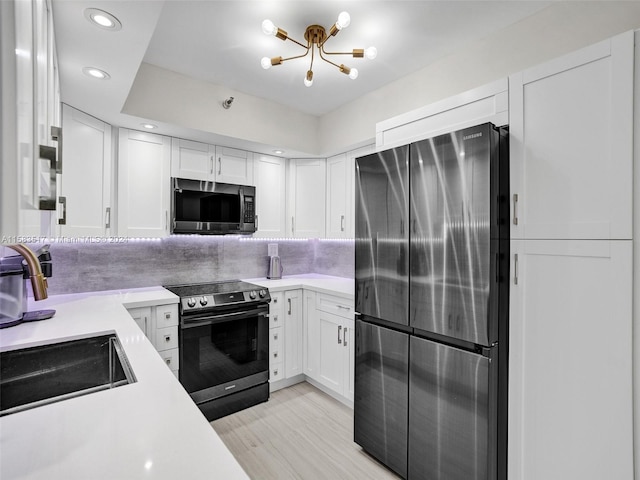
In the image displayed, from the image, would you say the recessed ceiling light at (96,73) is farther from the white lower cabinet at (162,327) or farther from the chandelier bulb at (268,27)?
the white lower cabinet at (162,327)

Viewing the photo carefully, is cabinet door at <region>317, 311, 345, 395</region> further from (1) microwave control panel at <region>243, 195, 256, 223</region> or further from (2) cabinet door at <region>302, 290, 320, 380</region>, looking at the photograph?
(1) microwave control panel at <region>243, 195, 256, 223</region>

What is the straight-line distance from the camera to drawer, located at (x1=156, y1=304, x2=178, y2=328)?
244 cm

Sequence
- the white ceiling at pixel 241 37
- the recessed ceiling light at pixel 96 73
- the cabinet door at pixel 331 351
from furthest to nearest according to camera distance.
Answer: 1. the cabinet door at pixel 331 351
2. the recessed ceiling light at pixel 96 73
3. the white ceiling at pixel 241 37

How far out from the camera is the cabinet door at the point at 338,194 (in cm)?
330

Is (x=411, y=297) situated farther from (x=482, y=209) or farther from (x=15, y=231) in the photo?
(x=15, y=231)

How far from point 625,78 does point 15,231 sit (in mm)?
1944

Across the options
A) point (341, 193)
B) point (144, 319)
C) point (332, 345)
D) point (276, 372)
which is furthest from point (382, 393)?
point (341, 193)

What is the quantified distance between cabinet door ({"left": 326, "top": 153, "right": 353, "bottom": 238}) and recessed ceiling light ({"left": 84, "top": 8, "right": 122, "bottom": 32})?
224cm

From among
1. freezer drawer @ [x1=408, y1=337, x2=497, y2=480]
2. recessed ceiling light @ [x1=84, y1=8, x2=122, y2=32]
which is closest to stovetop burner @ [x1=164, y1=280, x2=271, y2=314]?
freezer drawer @ [x1=408, y1=337, x2=497, y2=480]

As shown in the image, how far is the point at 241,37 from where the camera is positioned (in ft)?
6.98

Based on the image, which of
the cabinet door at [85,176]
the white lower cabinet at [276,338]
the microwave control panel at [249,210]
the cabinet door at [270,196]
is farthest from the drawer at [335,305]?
the cabinet door at [85,176]

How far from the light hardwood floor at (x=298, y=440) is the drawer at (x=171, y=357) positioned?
24.1 inches

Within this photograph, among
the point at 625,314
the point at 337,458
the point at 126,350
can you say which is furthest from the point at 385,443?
the point at 126,350

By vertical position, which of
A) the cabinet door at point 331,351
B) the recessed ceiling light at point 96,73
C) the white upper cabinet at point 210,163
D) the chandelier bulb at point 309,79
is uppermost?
the chandelier bulb at point 309,79
